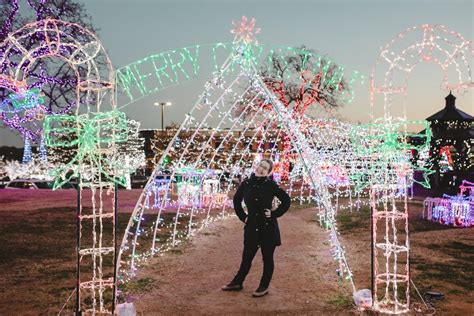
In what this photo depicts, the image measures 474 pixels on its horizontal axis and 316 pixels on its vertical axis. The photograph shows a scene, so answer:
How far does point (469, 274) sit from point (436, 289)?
1.20 metres

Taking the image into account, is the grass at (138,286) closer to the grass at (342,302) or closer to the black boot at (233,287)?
the black boot at (233,287)

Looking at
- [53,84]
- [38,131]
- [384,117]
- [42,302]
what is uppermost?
[53,84]

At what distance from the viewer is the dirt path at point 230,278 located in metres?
5.80

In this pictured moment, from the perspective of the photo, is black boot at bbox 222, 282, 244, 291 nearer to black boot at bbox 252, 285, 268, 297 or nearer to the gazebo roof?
black boot at bbox 252, 285, 268, 297

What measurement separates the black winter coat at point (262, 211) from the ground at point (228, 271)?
2.43 ft

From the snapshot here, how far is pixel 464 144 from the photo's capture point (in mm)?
25328

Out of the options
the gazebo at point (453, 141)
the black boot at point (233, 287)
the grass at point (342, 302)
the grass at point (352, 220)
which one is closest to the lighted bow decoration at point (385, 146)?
the grass at point (352, 220)

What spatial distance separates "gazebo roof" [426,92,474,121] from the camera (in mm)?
25163

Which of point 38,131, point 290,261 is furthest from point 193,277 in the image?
point 38,131

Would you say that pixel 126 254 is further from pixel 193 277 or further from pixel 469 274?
pixel 469 274

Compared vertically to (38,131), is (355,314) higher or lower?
lower

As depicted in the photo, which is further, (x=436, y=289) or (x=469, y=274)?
(x=469, y=274)

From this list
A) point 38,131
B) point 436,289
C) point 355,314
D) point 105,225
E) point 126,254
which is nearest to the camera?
point 355,314

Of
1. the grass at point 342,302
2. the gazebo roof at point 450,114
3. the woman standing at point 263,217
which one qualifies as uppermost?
the gazebo roof at point 450,114
